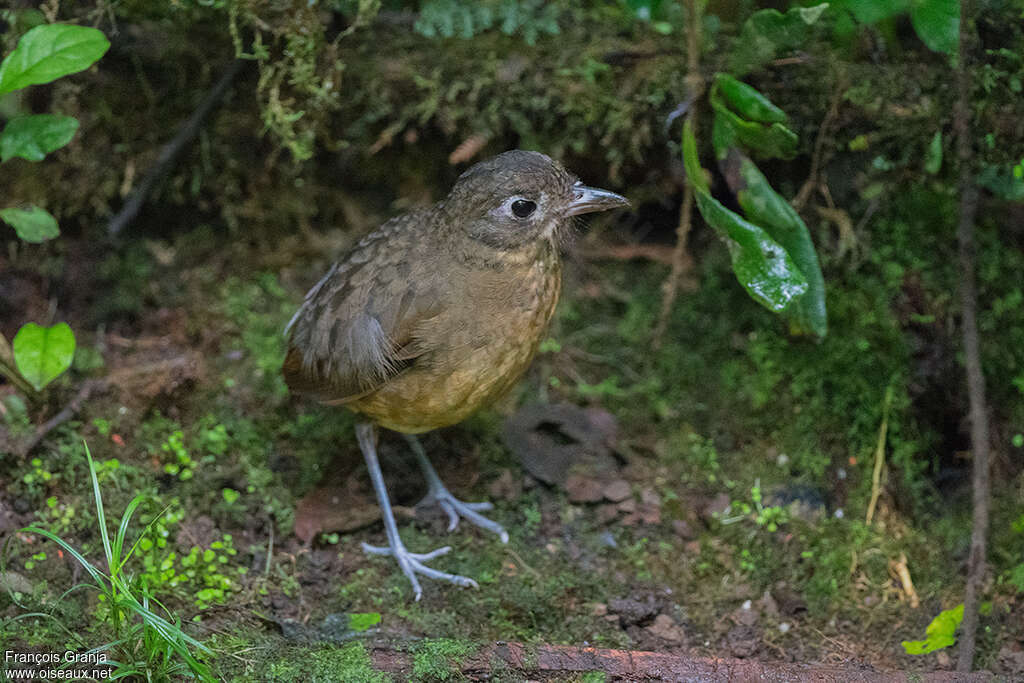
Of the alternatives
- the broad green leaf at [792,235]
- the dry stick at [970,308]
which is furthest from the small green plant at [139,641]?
the dry stick at [970,308]

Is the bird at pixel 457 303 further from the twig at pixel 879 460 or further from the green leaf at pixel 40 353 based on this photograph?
the twig at pixel 879 460

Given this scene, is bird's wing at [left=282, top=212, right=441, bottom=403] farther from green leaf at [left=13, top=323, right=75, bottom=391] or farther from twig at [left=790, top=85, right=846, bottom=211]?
twig at [left=790, top=85, right=846, bottom=211]

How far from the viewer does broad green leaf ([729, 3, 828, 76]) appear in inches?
149

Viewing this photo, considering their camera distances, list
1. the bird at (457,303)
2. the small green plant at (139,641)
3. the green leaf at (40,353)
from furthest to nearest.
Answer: the green leaf at (40,353) < the bird at (457,303) < the small green plant at (139,641)

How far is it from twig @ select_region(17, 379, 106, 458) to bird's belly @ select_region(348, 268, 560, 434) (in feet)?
4.57

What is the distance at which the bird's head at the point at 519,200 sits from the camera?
3686 millimetres

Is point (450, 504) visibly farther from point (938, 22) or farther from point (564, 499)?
point (938, 22)

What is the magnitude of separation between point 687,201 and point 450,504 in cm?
184

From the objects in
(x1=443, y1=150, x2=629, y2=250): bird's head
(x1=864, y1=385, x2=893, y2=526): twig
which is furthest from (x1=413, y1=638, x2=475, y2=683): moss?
(x1=864, y1=385, x2=893, y2=526): twig

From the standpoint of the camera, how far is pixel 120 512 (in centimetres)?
387

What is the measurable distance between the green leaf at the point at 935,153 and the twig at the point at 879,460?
103 centimetres

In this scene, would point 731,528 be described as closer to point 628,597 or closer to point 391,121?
point 628,597

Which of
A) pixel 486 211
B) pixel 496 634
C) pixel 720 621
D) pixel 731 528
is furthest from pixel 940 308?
pixel 496 634

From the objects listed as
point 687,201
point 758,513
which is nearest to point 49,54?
point 687,201
